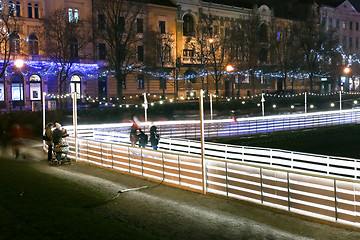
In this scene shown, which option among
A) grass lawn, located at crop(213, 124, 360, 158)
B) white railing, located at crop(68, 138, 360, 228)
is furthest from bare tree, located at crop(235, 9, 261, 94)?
white railing, located at crop(68, 138, 360, 228)

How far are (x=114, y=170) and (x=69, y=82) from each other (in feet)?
107

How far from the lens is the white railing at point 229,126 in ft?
95.4

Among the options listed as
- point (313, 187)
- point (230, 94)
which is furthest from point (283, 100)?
point (313, 187)

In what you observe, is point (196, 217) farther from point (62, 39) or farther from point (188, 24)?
point (188, 24)

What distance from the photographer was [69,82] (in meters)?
47.7

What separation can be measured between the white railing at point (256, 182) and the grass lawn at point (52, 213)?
2.48 metres

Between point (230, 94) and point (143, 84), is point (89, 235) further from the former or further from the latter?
point (230, 94)

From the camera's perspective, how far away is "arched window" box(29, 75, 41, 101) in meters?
46.7

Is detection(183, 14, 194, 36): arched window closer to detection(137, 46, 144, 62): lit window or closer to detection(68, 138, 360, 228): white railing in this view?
detection(137, 46, 144, 62): lit window

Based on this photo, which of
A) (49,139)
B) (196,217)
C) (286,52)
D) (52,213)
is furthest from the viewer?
(286,52)

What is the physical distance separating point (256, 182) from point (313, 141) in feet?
70.2

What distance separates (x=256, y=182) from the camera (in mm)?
11844

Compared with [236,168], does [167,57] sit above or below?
above

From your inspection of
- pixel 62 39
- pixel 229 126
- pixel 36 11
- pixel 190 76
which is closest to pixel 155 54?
pixel 190 76
